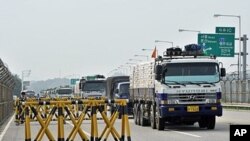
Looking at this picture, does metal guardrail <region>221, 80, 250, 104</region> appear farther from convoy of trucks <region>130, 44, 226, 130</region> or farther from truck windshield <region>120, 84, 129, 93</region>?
convoy of trucks <region>130, 44, 226, 130</region>

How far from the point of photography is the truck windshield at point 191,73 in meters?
24.8

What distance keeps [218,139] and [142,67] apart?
10.5 metres

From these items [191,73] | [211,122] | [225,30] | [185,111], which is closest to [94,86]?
[225,30]

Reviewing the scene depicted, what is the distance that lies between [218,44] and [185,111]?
33865 mm

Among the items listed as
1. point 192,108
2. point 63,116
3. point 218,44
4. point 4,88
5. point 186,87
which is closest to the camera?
point 63,116

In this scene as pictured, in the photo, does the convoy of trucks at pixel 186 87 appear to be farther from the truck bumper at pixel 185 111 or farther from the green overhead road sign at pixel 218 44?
the green overhead road sign at pixel 218 44

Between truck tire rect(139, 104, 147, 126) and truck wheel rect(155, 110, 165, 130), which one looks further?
truck tire rect(139, 104, 147, 126)

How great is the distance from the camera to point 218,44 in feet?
191

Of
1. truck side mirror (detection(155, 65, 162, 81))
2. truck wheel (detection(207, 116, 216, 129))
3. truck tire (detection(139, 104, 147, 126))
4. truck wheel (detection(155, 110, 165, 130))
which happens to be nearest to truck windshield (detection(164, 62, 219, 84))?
truck side mirror (detection(155, 65, 162, 81))

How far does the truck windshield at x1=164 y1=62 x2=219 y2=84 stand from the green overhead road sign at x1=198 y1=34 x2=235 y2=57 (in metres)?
33.0

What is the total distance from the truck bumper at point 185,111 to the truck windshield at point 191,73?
951 millimetres

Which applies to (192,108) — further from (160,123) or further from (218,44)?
(218,44)

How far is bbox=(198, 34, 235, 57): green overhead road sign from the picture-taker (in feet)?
190

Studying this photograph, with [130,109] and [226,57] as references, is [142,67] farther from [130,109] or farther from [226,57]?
[226,57]
